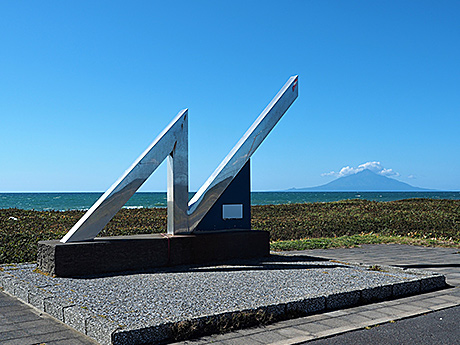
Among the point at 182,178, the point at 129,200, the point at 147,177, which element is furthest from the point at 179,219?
the point at 129,200

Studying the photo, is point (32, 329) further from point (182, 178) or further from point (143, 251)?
point (182, 178)

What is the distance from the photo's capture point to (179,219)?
8602 millimetres

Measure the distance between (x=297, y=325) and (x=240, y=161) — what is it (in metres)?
4.48

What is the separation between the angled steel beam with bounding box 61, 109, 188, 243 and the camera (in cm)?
742

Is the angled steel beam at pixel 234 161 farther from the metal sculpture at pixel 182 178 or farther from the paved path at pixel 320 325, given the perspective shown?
the paved path at pixel 320 325

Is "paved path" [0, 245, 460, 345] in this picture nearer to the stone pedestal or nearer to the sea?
the stone pedestal

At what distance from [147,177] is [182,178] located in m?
0.90

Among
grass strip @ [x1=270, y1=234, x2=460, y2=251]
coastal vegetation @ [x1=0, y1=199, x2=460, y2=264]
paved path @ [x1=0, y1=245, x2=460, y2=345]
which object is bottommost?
paved path @ [x1=0, y1=245, x2=460, y2=345]

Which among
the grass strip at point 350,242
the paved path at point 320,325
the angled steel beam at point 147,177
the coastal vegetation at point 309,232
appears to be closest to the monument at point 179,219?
the angled steel beam at point 147,177

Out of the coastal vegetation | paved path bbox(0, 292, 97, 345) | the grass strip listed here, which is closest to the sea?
the coastal vegetation

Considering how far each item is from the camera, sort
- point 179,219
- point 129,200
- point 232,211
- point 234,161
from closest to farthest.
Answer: point 179,219
point 234,161
point 232,211
point 129,200

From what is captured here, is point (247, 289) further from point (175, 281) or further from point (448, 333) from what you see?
point (448, 333)

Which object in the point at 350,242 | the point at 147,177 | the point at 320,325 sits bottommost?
the point at 320,325

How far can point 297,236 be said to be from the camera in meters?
14.5
